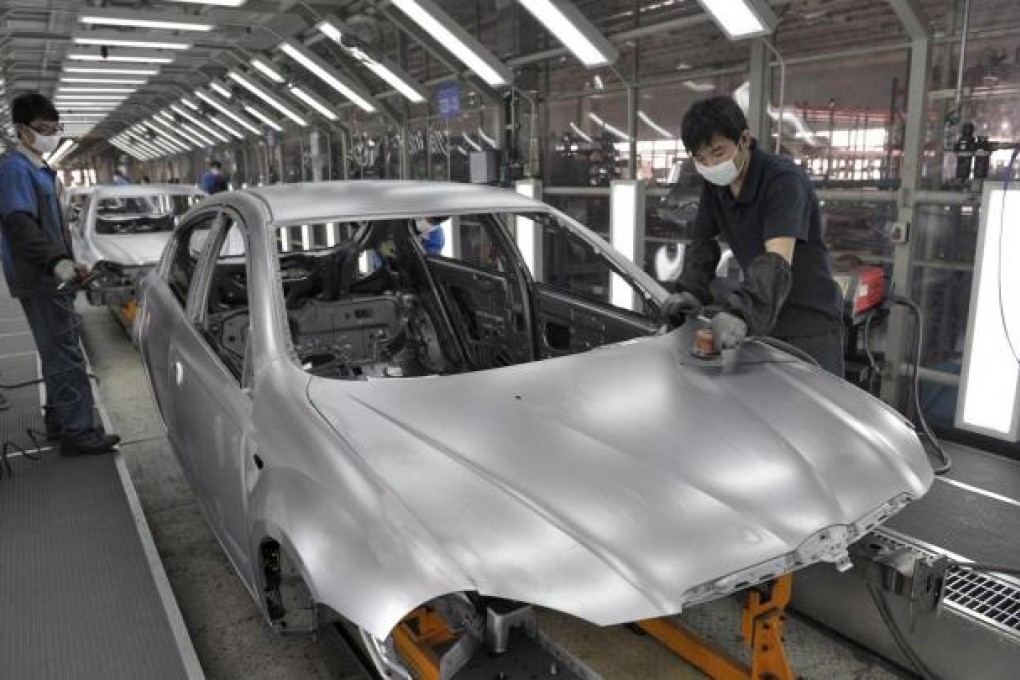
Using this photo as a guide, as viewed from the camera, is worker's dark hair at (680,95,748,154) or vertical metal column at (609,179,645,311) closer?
worker's dark hair at (680,95,748,154)

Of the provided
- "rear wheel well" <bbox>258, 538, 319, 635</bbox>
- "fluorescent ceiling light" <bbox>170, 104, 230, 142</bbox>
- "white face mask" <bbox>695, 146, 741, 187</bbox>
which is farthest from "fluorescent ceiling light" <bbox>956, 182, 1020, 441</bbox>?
"fluorescent ceiling light" <bbox>170, 104, 230, 142</bbox>

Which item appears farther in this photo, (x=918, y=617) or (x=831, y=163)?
(x=831, y=163)

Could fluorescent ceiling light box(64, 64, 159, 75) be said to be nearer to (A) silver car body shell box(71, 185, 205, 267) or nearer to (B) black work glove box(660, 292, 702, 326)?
(A) silver car body shell box(71, 185, 205, 267)

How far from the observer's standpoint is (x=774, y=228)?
2.52 m

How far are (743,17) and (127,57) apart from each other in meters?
9.80

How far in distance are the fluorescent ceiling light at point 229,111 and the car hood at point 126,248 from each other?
7.20m

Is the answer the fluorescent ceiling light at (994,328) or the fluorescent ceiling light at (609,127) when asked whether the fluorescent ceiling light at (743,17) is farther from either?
the fluorescent ceiling light at (609,127)


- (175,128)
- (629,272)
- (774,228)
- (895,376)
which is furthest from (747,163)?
(175,128)

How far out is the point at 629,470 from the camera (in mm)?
1765

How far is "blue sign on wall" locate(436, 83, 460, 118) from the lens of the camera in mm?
8117

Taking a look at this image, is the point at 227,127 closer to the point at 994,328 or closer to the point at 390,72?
the point at 390,72

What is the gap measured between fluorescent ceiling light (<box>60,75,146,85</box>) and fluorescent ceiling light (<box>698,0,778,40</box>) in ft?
40.1

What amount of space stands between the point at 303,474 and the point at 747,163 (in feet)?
6.04

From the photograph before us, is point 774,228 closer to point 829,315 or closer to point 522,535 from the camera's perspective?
point 829,315
